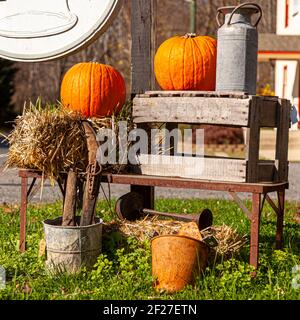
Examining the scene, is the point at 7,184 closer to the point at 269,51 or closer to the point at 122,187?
the point at 122,187

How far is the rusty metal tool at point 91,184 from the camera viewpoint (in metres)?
4.74

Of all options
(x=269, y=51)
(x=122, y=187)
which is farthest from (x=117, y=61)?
(x=122, y=187)

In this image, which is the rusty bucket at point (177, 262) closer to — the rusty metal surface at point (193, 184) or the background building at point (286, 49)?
the rusty metal surface at point (193, 184)

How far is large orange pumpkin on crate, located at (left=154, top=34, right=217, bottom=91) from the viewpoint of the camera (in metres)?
4.98

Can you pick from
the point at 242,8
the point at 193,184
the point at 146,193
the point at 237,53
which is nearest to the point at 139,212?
the point at 146,193

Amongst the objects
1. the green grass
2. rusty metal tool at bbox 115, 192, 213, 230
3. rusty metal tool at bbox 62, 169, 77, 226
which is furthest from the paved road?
rusty metal tool at bbox 62, 169, 77, 226

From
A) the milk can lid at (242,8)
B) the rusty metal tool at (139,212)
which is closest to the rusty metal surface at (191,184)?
the rusty metal tool at (139,212)

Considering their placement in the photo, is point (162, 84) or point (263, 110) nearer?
point (263, 110)

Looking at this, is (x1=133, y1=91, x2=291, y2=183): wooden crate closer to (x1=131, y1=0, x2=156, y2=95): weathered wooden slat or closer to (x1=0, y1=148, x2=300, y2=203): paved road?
(x1=131, y1=0, x2=156, y2=95): weathered wooden slat

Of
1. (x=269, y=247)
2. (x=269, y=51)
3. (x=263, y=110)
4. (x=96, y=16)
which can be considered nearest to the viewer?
(x=263, y=110)

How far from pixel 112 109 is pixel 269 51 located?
14.6 m

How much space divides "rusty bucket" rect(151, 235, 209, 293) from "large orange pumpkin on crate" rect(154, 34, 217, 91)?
1.28 metres

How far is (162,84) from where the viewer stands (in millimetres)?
5172

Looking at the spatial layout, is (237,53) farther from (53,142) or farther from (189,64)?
(53,142)
